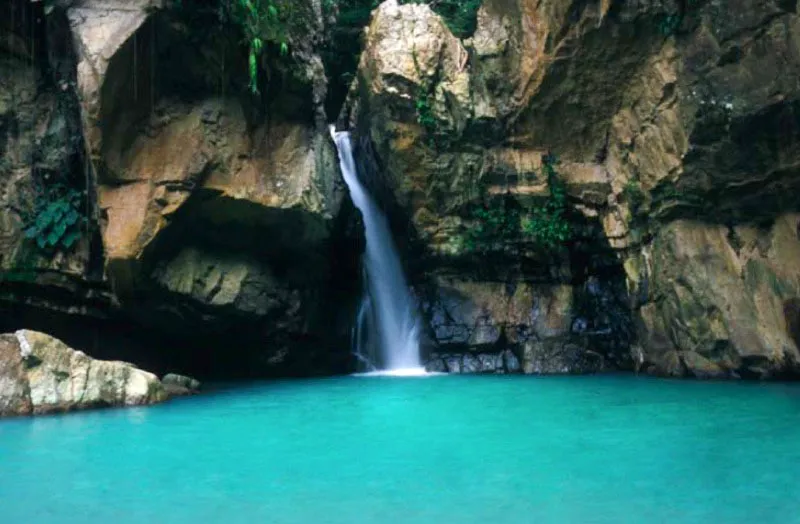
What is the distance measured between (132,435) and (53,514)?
298 cm

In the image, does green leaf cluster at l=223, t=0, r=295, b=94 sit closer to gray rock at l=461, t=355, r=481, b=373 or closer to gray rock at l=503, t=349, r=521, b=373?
gray rock at l=461, t=355, r=481, b=373

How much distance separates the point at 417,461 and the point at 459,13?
14147 mm

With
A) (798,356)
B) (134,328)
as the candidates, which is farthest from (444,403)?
(134,328)

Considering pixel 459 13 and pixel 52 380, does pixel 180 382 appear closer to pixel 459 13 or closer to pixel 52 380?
pixel 52 380

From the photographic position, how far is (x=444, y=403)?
10562 millimetres

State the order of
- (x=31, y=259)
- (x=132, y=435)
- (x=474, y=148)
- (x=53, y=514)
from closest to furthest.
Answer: (x=53, y=514)
(x=132, y=435)
(x=31, y=259)
(x=474, y=148)

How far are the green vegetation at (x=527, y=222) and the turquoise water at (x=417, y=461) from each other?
17.6 feet

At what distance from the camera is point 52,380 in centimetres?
976

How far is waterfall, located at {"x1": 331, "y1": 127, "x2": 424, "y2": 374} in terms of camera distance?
55.3 ft

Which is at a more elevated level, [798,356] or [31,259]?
[31,259]

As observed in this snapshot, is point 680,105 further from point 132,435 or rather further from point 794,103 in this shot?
point 132,435

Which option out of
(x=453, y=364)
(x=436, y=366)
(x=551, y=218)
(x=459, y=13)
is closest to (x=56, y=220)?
(x=436, y=366)

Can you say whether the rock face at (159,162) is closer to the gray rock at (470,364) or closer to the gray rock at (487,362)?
the gray rock at (470,364)

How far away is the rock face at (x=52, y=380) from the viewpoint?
31.0ft
